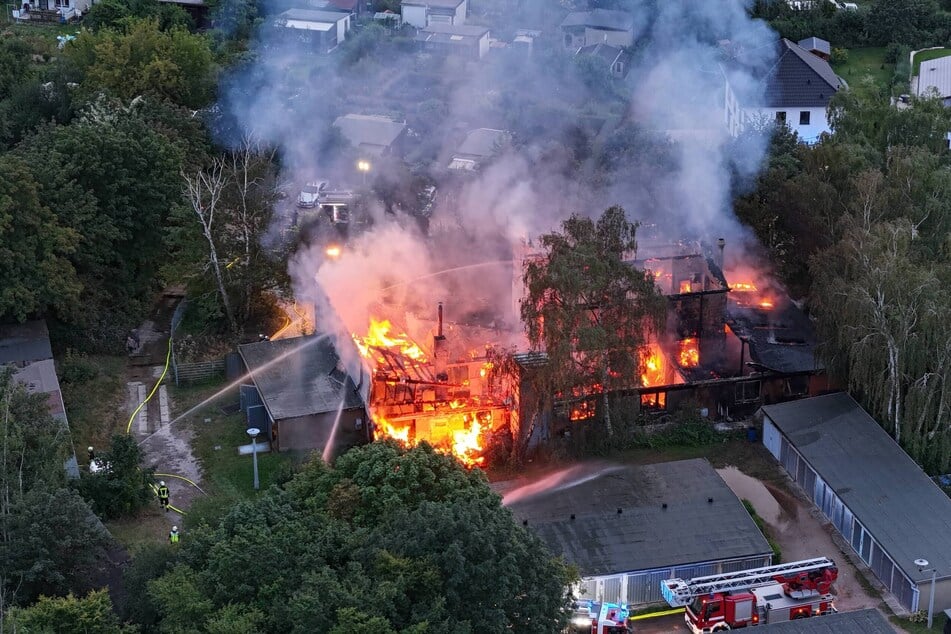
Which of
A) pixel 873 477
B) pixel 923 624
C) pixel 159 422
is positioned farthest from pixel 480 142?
pixel 923 624

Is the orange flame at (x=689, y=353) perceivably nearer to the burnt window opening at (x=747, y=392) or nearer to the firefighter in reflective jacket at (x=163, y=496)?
the burnt window opening at (x=747, y=392)

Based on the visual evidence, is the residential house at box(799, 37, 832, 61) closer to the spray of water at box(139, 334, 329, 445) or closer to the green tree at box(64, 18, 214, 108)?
the green tree at box(64, 18, 214, 108)

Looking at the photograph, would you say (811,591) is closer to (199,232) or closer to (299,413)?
(299,413)

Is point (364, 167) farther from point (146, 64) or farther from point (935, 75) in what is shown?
point (935, 75)

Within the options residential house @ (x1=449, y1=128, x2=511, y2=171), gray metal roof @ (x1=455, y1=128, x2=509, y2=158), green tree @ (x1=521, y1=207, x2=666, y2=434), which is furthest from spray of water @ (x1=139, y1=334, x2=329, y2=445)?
gray metal roof @ (x1=455, y1=128, x2=509, y2=158)

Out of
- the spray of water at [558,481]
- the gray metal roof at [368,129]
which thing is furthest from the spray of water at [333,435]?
the gray metal roof at [368,129]
